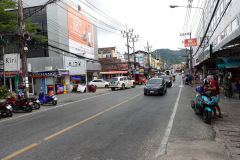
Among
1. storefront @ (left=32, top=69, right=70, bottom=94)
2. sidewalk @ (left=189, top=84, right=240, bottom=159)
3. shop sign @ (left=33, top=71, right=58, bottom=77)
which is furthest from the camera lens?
storefront @ (left=32, top=69, right=70, bottom=94)

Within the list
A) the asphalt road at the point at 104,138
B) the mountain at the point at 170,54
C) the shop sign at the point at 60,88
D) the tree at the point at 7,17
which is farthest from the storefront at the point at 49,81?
the mountain at the point at 170,54

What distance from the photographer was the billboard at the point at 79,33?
90.9 feet

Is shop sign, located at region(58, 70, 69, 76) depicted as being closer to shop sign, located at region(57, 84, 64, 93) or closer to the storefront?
the storefront

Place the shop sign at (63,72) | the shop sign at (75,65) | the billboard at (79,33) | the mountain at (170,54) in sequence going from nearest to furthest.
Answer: the shop sign at (63,72) < the shop sign at (75,65) < the billboard at (79,33) < the mountain at (170,54)

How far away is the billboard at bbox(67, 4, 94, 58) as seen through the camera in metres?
27.7

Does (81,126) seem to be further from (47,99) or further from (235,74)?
(235,74)

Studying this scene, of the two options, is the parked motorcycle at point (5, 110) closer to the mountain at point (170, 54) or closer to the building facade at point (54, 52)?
the building facade at point (54, 52)

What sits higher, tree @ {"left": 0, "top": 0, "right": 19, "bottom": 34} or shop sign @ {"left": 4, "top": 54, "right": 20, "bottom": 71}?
tree @ {"left": 0, "top": 0, "right": 19, "bottom": 34}

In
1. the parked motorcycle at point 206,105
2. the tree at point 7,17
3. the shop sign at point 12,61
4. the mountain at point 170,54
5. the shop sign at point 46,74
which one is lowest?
the parked motorcycle at point 206,105

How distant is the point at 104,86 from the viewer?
103ft

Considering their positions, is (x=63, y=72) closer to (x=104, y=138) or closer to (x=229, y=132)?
(x=104, y=138)

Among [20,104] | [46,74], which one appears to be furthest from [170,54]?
[20,104]

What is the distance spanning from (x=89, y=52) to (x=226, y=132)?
30.2 meters

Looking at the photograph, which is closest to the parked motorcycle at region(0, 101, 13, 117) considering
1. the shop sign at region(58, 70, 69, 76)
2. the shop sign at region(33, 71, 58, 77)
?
the shop sign at region(33, 71, 58, 77)
